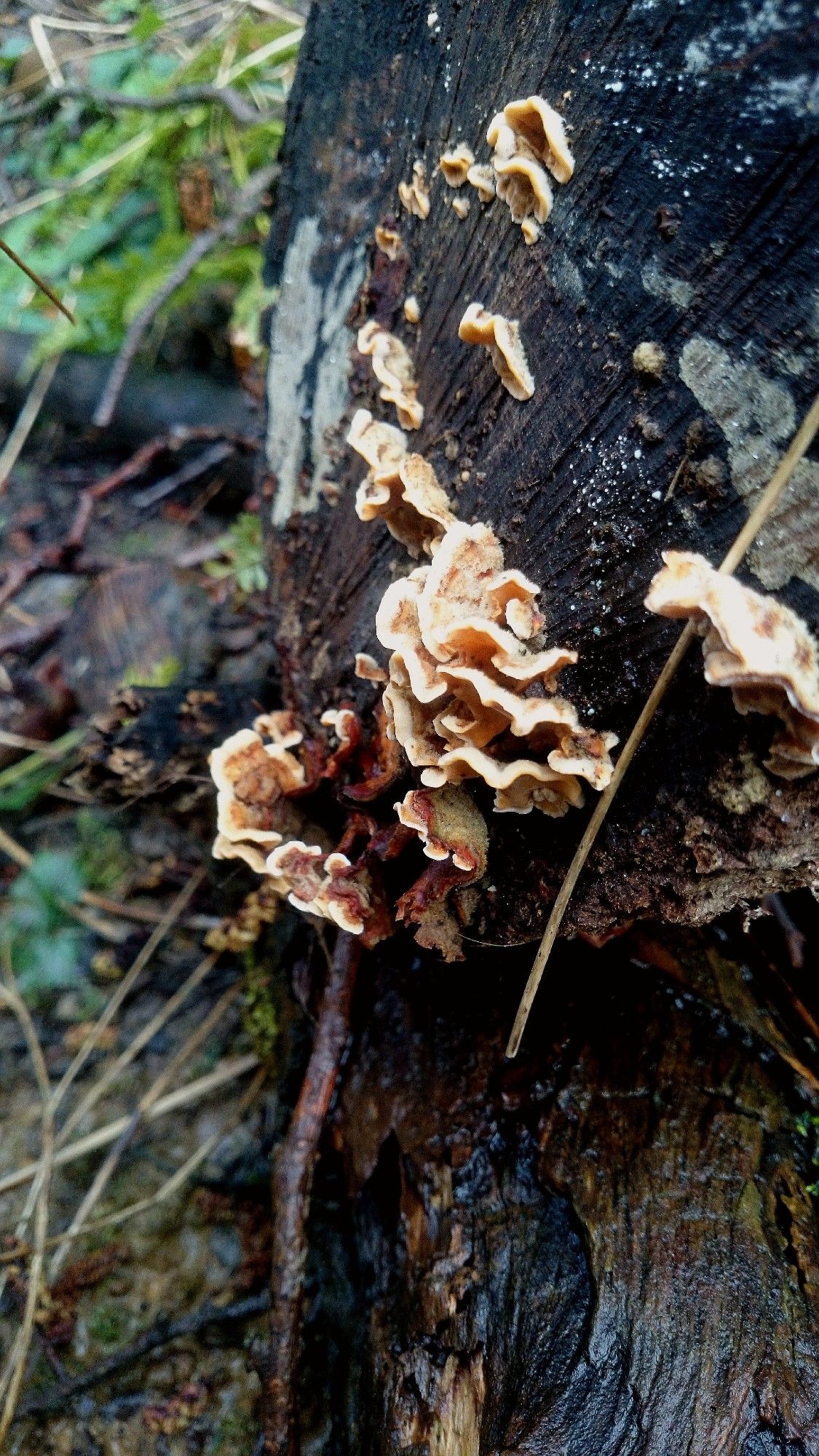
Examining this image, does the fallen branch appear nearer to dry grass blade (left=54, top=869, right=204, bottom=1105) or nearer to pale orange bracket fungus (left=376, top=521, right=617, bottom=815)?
dry grass blade (left=54, top=869, right=204, bottom=1105)

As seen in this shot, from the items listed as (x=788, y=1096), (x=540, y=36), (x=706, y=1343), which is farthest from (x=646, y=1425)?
(x=540, y=36)

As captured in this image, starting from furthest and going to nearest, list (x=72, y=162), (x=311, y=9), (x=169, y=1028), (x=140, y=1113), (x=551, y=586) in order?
(x=72, y=162) < (x=169, y=1028) < (x=140, y=1113) < (x=311, y=9) < (x=551, y=586)

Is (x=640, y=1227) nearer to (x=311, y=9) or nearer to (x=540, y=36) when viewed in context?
(x=540, y=36)

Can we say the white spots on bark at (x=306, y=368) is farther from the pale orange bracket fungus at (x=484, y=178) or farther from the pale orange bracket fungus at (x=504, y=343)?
the pale orange bracket fungus at (x=504, y=343)

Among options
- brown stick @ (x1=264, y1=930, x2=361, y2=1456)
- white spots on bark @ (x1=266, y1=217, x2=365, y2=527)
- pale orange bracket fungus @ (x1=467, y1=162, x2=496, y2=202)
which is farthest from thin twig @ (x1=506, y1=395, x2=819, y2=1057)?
white spots on bark @ (x1=266, y1=217, x2=365, y2=527)

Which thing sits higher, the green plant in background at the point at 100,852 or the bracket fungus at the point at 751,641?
the bracket fungus at the point at 751,641

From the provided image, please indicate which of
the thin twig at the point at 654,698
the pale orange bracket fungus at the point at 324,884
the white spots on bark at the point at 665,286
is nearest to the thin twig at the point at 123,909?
the pale orange bracket fungus at the point at 324,884
